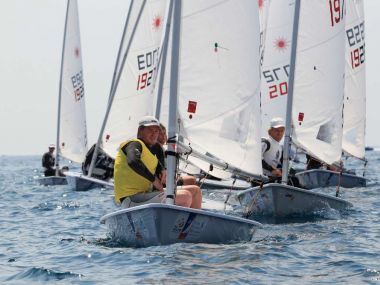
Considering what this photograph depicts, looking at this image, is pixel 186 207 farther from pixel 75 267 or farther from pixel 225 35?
pixel 225 35

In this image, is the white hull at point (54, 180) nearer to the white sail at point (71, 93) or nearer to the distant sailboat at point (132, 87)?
the white sail at point (71, 93)

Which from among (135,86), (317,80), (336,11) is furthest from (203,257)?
(135,86)

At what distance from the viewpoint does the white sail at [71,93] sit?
31391 mm

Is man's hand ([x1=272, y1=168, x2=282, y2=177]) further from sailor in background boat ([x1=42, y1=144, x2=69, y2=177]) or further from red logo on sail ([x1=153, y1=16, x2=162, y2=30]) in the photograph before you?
sailor in background boat ([x1=42, y1=144, x2=69, y2=177])

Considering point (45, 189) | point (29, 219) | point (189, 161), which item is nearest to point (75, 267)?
point (189, 161)

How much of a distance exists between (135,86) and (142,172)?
12783 millimetres

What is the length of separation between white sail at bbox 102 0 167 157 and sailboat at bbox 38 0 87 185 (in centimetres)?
853

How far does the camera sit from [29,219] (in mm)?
15180

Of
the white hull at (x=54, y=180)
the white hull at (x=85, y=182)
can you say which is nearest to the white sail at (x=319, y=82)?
the white hull at (x=85, y=182)

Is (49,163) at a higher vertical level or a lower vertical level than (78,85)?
lower

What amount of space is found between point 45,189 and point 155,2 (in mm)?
5903

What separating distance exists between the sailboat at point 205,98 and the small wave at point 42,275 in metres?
1.15

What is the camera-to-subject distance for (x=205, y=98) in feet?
35.6

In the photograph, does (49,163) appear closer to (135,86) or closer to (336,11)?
(135,86)
